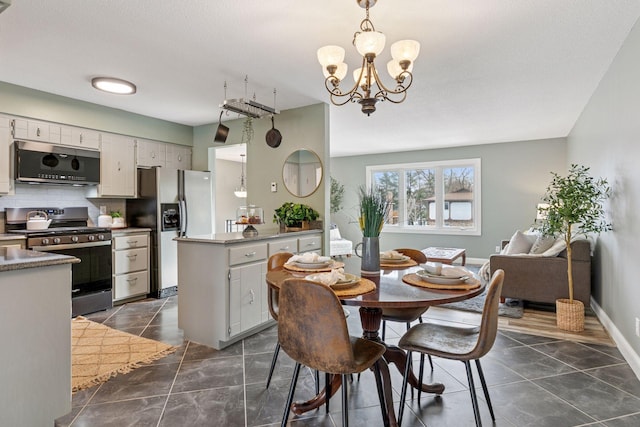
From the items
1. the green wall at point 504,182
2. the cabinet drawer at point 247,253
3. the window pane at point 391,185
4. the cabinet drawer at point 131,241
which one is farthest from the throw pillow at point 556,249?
the cabinet drawer at point 131,241

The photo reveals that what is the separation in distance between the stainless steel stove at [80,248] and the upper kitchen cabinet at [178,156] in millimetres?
1451

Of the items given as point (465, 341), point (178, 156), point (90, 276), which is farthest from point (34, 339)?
point (178, 156)

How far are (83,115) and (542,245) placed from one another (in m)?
5.55

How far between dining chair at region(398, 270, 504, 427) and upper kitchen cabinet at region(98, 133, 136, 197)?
4.01 m

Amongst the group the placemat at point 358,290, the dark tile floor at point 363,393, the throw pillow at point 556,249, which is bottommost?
the dark tile floor at point 363,393

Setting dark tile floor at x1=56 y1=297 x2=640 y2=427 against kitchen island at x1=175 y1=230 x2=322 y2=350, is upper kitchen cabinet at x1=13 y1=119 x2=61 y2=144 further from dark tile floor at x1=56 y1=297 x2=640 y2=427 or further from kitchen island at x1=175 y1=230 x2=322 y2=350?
dark tile floor at x1=56 y1=297 x2=640 y2=427

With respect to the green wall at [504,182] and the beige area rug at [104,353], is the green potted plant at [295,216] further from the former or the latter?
the green wall at [504,182]

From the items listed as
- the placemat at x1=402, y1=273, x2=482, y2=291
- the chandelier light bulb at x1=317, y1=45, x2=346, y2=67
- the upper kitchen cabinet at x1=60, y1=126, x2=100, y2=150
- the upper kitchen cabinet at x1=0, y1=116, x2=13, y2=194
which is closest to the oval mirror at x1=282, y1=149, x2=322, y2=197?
the chandelier light bulb at x1=317, y1=45, x2=346, y2=67

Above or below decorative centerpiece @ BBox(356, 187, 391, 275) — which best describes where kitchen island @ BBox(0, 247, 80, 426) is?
below

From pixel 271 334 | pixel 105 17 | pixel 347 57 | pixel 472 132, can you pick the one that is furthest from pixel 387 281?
pixel 472 132

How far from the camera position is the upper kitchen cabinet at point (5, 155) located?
3.49m

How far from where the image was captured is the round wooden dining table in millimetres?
1516

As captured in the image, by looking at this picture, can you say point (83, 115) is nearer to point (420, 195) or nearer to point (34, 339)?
point (34, 339)

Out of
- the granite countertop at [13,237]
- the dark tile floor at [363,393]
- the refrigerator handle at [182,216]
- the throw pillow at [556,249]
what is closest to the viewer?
the dark tile floor at [363,393]
